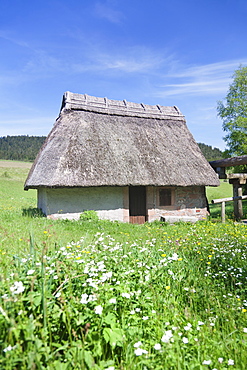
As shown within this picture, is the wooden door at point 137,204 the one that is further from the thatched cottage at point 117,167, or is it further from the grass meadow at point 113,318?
the grass meadow at point 113,318

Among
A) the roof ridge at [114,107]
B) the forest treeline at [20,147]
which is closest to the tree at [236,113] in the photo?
the roof ridge at [114,107]

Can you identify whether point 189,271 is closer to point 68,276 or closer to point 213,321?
point 213,321

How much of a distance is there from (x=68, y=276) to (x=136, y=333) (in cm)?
76

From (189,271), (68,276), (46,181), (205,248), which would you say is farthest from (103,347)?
(46,181)

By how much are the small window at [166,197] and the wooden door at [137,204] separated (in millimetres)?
760

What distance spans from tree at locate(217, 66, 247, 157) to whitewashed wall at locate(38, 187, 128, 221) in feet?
43.7

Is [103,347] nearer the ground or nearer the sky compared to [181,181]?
nearer the ground

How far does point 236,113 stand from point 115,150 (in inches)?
552

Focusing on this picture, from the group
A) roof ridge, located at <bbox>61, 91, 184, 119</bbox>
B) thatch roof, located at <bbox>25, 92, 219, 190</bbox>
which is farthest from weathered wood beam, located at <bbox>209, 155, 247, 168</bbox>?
roof ridge, located at <bbox>61, 91, 184, 119</bbox>

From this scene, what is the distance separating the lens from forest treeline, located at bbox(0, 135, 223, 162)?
49.1 m

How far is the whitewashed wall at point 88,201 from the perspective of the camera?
405 inches

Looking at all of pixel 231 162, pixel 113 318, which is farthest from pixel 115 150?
pixel 113 318

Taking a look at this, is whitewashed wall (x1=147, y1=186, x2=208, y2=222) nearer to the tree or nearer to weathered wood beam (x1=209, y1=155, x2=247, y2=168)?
weathered wood beam (x1=209, y1=155, x2=247, y2=168)

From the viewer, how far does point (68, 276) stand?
94.7 inches
